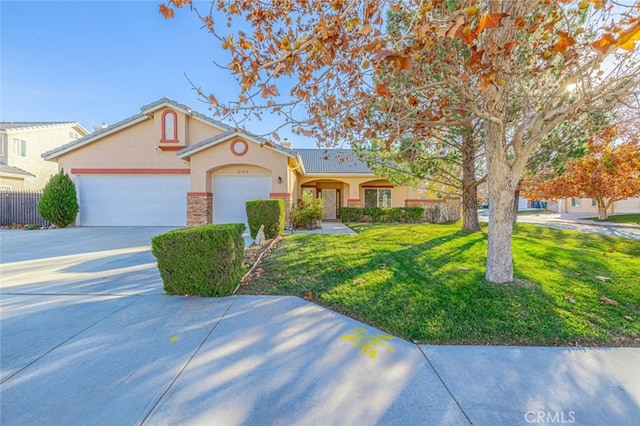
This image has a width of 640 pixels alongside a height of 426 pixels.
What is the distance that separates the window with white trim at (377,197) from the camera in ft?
67.2

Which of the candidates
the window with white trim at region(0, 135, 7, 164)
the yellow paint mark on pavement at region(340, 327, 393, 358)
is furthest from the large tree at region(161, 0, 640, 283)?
the window with white trim at region(0, 135, 7, 164)

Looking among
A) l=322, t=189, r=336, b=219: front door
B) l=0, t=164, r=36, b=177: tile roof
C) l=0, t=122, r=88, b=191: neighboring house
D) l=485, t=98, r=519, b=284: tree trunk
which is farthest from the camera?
l=322, t=189, r=336, b=219: front door

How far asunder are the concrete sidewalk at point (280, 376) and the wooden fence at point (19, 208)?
15.2 m

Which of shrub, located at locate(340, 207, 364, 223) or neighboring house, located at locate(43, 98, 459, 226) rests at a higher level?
neighboring house, located at locate(43, 98, 459, 226)

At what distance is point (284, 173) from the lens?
12.7m

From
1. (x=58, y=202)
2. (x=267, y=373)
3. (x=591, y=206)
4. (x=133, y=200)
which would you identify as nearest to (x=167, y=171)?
(x=133, y=200)

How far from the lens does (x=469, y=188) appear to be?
453 inches

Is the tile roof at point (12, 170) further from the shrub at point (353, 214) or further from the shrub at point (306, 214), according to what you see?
the shrub at point (353, 214)

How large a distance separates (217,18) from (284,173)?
350 inches

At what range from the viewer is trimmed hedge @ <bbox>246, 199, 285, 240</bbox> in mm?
9625

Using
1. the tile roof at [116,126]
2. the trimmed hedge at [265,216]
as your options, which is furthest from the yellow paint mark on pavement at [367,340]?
the tile roof at [116,126]

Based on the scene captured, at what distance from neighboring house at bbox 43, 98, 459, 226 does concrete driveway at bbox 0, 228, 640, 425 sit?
9160 millimetres

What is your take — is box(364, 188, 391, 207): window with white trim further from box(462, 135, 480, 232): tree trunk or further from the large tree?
the large tree

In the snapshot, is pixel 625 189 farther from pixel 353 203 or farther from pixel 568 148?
pixel 353 203
